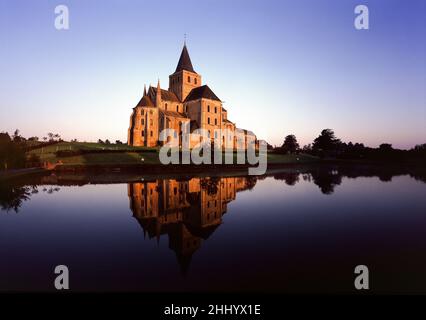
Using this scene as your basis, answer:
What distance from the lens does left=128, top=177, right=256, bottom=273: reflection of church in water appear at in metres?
7.67

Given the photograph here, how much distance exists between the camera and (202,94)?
189 feet

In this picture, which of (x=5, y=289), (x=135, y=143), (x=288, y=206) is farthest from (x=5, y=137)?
(x=288, y=206)

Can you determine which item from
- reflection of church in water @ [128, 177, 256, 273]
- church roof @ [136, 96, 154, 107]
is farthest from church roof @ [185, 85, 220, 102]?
reflection of church in water @ [128, 177, 256, 273]

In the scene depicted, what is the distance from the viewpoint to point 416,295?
4.81 metres

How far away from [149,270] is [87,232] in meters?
4.18

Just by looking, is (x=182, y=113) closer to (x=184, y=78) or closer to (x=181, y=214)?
(x=184, y=78)

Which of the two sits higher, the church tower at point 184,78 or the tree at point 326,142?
the church tower at point 184,78

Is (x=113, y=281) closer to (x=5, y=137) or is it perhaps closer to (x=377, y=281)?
(x=377, y=281)

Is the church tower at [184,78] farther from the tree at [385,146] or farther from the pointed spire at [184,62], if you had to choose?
the tree at [385,146]

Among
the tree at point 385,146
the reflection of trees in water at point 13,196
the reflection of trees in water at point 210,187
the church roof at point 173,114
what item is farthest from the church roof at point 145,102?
the tree at point 385,146

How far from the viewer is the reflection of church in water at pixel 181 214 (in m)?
7.67

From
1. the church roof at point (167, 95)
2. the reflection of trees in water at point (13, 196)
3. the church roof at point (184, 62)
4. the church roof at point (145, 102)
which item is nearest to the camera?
the reflection of trees in water at point (13, 196)

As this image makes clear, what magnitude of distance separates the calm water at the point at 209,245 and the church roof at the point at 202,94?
48.2m
